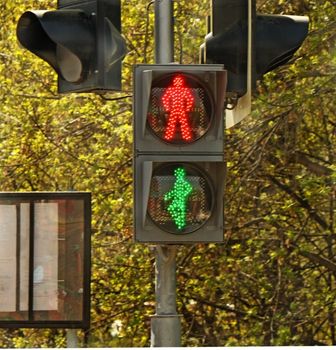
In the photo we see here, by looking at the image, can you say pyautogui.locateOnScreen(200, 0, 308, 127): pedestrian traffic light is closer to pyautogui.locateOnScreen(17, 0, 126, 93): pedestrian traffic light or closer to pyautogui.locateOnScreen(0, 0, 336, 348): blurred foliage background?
pyautogui.locateOnScreen(17, 0, 126, 93): pedestrian traffic light

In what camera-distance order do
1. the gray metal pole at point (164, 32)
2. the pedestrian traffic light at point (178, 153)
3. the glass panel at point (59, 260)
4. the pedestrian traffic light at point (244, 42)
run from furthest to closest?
the glass panel at point (59, 260) → the gray metal pole at point (164, 32) → the pedestrian traffic light at point (244, 42) → the pedestrian traffic light at point (178, 153)

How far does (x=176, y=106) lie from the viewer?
7531mm

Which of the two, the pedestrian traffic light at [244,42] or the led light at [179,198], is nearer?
the led light at [179,198]

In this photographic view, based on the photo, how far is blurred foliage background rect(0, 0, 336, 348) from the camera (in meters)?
16.2

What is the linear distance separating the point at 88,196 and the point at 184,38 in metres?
6.47

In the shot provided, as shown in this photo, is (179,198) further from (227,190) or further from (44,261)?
(227,190)

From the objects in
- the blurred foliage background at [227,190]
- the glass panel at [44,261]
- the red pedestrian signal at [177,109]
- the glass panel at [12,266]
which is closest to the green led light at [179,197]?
the red pedestrian signal at [177,109]

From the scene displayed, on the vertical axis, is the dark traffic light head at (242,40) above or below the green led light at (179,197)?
above

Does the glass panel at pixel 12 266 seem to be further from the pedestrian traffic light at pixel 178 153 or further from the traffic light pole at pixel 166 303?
the pedestrian traffic light at pixel 178 153

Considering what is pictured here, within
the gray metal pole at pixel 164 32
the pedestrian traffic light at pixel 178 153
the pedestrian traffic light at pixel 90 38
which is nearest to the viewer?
the pedestrian traffic light at pixel 178 153

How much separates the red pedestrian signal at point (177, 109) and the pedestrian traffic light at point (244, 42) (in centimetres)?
24

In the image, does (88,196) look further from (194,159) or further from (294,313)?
(294,313)

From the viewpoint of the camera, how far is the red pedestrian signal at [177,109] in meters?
7.50

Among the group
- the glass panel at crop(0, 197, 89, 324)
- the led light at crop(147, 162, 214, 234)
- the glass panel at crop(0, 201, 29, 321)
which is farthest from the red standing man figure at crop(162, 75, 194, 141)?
the glass panel at crop(0, 201, 29, 321)
